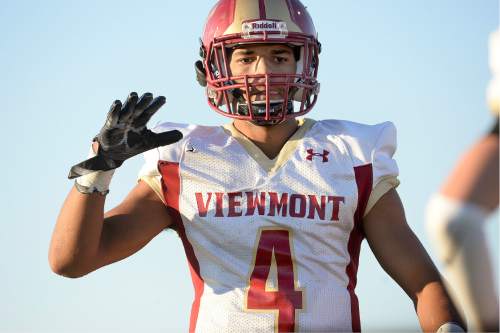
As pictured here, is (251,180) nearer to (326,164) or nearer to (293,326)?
(326,164)

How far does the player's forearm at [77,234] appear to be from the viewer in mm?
3986

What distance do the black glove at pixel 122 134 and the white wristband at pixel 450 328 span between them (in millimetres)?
1225

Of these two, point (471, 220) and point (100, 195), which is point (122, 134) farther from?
point (471, 220)

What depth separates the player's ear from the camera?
4648 mm

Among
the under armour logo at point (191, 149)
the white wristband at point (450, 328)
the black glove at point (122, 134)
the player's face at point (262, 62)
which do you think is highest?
the player's face at point (262, 62)

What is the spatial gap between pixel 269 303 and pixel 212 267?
0.27m

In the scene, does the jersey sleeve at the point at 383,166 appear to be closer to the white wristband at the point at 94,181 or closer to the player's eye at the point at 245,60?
the player's eye at the point at 245,60

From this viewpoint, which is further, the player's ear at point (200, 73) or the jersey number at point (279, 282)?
the player's ear at point (200, 73)

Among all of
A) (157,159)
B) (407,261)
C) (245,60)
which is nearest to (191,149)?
(157,159)

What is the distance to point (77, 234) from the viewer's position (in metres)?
3.99

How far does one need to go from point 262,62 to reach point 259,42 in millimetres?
82

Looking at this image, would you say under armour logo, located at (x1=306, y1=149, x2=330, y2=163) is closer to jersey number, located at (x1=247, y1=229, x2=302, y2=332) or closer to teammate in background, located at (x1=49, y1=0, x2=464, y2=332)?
teammate in background, located at (x1=49, y1=0, x2=464, y2=332)

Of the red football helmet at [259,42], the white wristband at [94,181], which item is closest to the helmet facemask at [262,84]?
the red football helmet at [259,42]

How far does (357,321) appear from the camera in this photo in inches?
165
